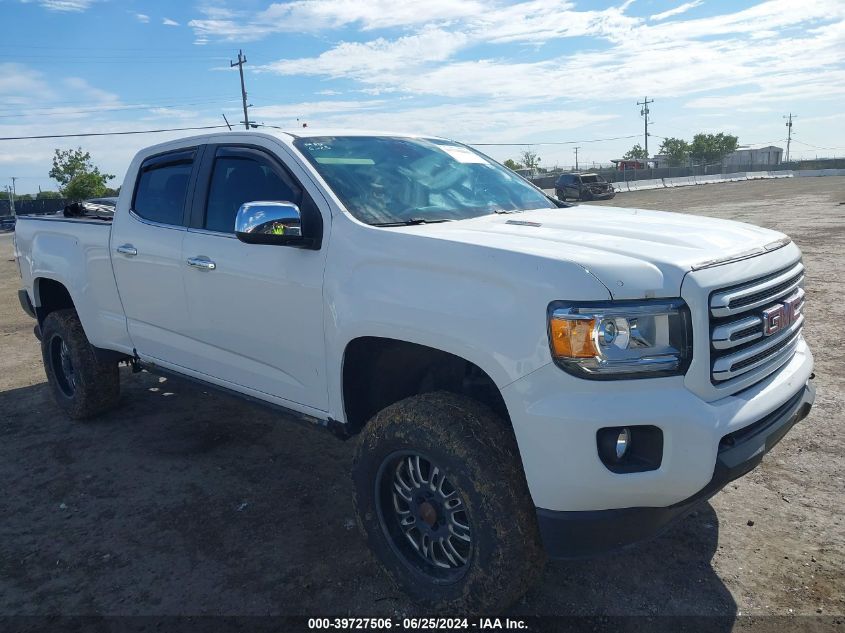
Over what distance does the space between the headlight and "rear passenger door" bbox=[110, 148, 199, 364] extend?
8.25 ft

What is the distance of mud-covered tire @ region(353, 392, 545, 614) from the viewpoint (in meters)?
2.47

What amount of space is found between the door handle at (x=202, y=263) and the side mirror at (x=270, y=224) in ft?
2.26

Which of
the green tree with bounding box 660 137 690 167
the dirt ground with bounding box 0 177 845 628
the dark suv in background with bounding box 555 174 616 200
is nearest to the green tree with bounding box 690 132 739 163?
the green tree with bounding box 660 137 690 167

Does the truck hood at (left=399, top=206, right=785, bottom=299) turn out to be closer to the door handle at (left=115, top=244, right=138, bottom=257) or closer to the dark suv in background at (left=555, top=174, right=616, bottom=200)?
the door handle at (left=115, top=244, right=138, bottom=257)

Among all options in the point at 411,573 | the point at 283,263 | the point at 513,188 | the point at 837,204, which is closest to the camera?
the point at 411,573

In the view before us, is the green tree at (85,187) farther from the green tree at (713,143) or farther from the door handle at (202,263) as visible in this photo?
the green tree at (713,143)

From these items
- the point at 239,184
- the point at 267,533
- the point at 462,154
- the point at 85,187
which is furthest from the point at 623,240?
the point at 85,187

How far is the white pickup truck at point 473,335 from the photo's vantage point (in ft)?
7.38

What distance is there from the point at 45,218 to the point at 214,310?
2.60 metres

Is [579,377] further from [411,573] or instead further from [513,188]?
[513,188]

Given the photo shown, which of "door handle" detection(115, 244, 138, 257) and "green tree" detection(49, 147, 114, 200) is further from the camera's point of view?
"green tree" detection(49, 147, 114, 200)

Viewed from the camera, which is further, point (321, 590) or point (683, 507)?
point (321, 590)

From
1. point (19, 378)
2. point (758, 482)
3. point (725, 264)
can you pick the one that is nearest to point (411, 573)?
point (725, 264)

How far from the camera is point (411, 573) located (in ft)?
9.33
